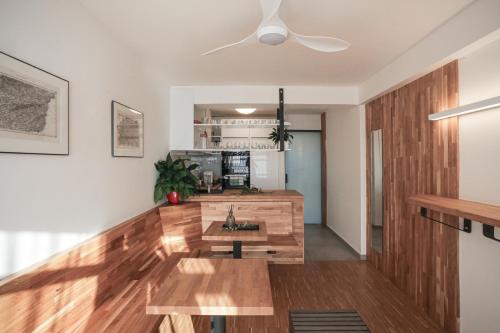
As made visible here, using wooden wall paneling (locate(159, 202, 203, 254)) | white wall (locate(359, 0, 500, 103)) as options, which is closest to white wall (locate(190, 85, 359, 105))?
white wall (locate(359, 0, 500, 103))

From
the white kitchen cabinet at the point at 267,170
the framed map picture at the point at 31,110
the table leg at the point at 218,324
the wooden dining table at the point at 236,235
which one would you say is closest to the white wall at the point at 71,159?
the framed map picture at the point at 31,110

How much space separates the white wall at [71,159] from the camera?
4.81ft

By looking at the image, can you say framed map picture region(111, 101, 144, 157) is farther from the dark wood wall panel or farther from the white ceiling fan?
the dark wood wall panel

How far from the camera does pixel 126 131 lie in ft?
8.93

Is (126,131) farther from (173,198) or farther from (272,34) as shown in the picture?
(272,34)

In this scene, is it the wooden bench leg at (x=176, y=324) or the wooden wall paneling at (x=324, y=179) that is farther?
the wooden wall paneling at (x=324, y=179)

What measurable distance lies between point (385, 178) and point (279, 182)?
259cm

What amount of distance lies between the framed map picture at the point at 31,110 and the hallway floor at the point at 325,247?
3764 millimetres

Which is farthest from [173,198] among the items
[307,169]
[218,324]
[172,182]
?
[307,169]

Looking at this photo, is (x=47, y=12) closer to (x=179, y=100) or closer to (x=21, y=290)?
(x=21, y=290)

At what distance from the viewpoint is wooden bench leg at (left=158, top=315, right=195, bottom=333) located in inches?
78.4

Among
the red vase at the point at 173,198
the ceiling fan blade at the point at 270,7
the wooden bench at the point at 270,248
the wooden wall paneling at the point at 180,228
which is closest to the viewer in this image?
the ceiling fan blade at the point at 270,7

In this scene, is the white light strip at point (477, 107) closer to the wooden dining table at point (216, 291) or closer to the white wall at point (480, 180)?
the white wall at point (480, 180)

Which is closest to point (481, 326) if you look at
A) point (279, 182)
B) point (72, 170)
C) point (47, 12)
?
point (72, 170)
